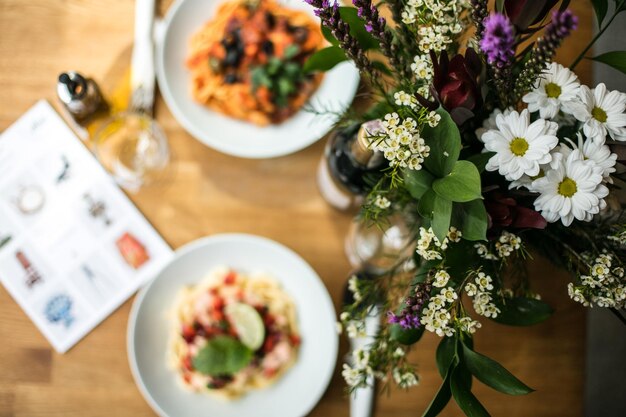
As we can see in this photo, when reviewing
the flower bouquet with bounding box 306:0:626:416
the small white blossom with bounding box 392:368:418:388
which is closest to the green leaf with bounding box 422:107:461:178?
the flower bouquet with bounding box 306:0:626:416

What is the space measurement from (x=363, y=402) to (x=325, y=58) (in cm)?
64

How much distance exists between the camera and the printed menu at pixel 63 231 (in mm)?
1072

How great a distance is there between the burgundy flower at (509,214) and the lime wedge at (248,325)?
541 mm

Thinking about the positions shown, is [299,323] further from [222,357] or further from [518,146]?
[518,146]

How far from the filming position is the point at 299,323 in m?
1.08

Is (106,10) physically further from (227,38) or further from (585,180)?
(585,180)

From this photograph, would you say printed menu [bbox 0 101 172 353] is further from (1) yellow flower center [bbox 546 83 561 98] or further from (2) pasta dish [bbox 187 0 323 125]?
(1) yellow flower center [bbox 546 83 561 98]

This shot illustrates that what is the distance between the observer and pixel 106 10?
1121mm

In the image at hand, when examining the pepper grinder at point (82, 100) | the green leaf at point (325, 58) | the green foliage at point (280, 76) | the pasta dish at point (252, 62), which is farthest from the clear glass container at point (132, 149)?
the green leaf at point (325, 58)

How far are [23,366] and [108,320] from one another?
182mm

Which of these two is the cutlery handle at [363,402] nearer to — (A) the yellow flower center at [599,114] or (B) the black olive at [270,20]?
(A) the yellow flower center at [599,114]

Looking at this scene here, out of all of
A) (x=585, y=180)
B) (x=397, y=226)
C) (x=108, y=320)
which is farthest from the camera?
(x=108, y=320)

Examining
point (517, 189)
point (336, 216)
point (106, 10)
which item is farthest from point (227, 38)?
point (517, 189)

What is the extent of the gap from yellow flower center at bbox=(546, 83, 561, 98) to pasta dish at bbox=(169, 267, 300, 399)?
0.64 metres
